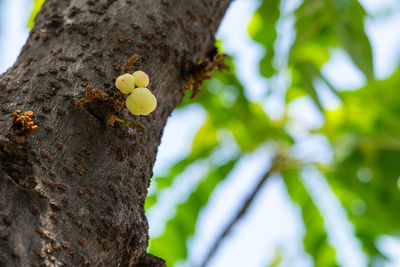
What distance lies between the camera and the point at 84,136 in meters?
0.94

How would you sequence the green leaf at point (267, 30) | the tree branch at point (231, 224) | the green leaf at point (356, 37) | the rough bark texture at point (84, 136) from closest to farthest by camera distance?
the rough bark texture at point (84, 136) → the green leaf at point (356, 37) → the green leaf at point (267, 30) → the tree branch at point (231, 224)

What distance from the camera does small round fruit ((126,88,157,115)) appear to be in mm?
905

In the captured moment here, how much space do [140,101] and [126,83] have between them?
50mm

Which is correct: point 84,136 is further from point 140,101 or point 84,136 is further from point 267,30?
point 267,30

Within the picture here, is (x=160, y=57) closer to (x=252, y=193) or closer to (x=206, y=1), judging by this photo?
(x=206, y=1)

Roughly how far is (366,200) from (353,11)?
2.06m

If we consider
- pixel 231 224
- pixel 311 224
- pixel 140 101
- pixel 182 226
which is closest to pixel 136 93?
pixel 140 101

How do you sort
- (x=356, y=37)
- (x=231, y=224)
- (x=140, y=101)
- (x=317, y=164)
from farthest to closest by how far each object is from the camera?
(x=317, y=164) < (x=231, y=224) < (x=356, y=37) < (x=140, y=101)

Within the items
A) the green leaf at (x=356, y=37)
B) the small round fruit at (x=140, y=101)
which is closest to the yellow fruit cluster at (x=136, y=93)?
the small round fruit at (x=140, y=101)

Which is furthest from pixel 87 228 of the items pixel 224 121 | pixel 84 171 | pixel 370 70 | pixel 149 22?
pixel 224 121

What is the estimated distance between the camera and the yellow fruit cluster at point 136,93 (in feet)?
2.98

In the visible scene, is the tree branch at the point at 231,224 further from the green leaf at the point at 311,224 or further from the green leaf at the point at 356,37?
the green leaf at the point at 356,37

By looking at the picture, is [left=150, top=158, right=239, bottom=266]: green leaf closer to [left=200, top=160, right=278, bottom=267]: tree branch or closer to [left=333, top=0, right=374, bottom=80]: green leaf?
[left=200, top=160, right=278, bottom=267]: tree branch

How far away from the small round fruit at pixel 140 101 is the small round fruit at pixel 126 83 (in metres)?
0.02
